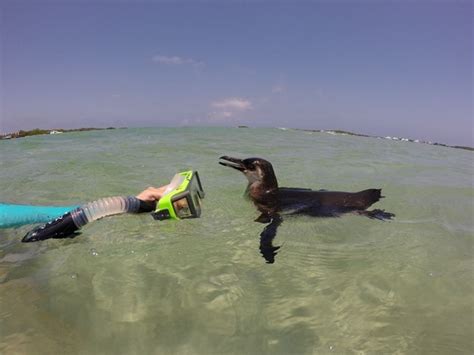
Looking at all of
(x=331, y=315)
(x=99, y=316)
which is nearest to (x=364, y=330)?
(x=331, y=315)

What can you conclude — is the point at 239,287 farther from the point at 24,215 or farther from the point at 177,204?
the point at 24,215

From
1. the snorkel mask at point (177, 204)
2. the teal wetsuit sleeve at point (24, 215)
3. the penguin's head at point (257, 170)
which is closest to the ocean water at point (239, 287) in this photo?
the teal wetsuit sleeve at point (24, 215)

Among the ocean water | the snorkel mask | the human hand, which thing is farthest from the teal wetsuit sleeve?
the snorkel mask

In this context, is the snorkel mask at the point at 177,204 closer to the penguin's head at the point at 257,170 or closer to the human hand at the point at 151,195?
the human hand at the point at 151,195

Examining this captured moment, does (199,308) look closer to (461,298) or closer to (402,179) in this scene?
(461,298)

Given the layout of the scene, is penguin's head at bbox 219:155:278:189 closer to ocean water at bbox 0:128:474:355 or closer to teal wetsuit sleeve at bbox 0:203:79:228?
ocean water at bbox 0:128:474:355

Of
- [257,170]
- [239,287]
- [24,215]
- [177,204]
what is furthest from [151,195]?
[257,170]

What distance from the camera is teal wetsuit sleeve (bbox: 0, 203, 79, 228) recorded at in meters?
5.15

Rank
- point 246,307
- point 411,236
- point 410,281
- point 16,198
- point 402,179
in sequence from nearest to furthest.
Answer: point 246,307 → point 410,281 → point 411,236 → point 16,198 → point 402,179

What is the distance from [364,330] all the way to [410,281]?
1176 millimetres

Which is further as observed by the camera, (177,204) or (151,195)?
(151,195)

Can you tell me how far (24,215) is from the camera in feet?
16.9

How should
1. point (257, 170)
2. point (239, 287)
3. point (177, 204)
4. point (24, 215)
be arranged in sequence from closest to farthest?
point (239, 287)
point (177, 204)
point (24, 215)
point (257, 170)

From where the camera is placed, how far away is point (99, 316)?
332 cm
